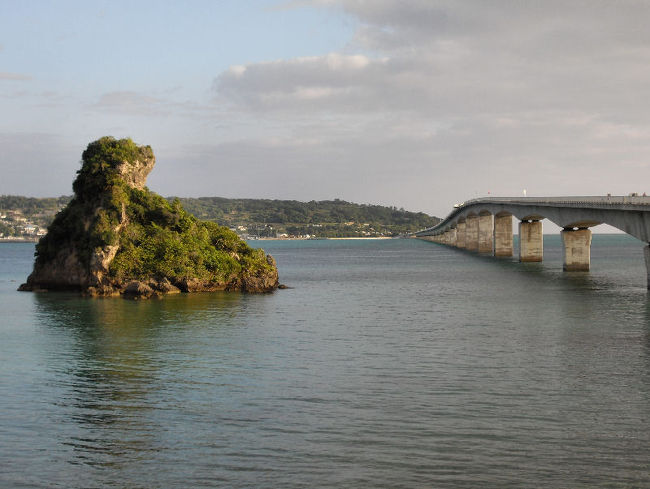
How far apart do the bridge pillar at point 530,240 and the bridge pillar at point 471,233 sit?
6192 cm

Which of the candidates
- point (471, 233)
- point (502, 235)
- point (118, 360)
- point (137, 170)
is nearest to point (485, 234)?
point (471, 233)

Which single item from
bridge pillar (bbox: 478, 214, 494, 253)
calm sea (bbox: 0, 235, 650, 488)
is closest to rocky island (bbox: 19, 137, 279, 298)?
calm sea (bbox: 0, 235, 650, 488)

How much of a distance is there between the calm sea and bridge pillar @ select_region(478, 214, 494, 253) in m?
116

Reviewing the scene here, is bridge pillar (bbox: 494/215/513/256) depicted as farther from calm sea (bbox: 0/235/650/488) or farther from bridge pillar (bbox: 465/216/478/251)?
calm sea (bbox: 0/235/650/488)

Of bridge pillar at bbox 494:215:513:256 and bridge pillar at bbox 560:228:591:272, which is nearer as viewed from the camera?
bridge pillar at bbox 560:228:591:272

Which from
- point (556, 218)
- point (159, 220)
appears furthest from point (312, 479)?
point (556, 218)

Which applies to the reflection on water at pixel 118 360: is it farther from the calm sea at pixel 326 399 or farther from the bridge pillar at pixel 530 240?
the bridge pillar at pixel 530 240

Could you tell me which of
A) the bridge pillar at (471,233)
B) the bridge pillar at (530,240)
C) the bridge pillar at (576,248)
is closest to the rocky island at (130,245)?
the bridge pillar at (576,248)

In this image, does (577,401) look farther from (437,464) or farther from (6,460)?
(6,460)

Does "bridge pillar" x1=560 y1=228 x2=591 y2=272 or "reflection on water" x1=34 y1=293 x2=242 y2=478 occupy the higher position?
"bridge pillar" x1=560 y1=228 x2=591 y2=272

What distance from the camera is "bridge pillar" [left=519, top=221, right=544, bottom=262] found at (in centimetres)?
11395

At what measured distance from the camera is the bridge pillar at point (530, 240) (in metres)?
114

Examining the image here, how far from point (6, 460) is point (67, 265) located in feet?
166

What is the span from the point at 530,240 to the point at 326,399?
96.8 meters
